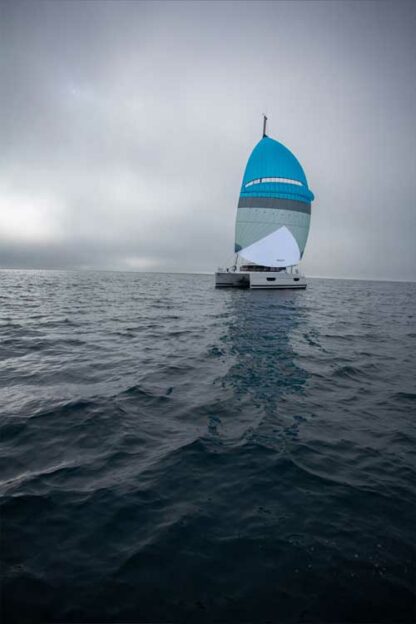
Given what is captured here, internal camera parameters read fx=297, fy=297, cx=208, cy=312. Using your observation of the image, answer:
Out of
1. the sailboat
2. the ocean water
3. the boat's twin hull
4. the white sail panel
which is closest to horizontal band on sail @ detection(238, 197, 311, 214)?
the sailboat

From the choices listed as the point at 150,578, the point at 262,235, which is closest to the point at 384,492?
the point at 150,578

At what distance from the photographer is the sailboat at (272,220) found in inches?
1361

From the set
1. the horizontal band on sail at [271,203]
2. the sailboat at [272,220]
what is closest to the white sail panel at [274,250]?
the sailboat at [272,220]

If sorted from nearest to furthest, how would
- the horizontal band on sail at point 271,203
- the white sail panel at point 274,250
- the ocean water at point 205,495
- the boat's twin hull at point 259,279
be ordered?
the ocean water at point 205,495 < the boat's twin hull at point 259,279 < the white sail panel at point 274,250 < the horizontal band on sail at point 271,203

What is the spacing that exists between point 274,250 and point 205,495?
33691mm

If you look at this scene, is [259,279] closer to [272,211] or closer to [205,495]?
[272,211]

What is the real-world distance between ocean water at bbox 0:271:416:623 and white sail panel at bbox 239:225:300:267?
2904 centimetres

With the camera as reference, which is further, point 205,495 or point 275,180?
point 275,180

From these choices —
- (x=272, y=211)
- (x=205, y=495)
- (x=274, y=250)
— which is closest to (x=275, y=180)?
(x=272, y=211)

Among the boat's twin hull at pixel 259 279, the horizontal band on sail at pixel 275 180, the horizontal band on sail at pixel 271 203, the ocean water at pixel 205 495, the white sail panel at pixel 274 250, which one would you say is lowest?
the ocean water at pixel 205 495

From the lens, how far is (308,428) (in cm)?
429

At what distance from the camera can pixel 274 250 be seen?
34469 mm

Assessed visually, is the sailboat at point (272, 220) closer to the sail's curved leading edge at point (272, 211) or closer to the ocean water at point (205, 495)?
the sail's curved leading edge at point (272, 211)

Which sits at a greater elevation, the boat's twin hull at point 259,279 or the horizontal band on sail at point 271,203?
the horizontal band on sail at point 271,203
